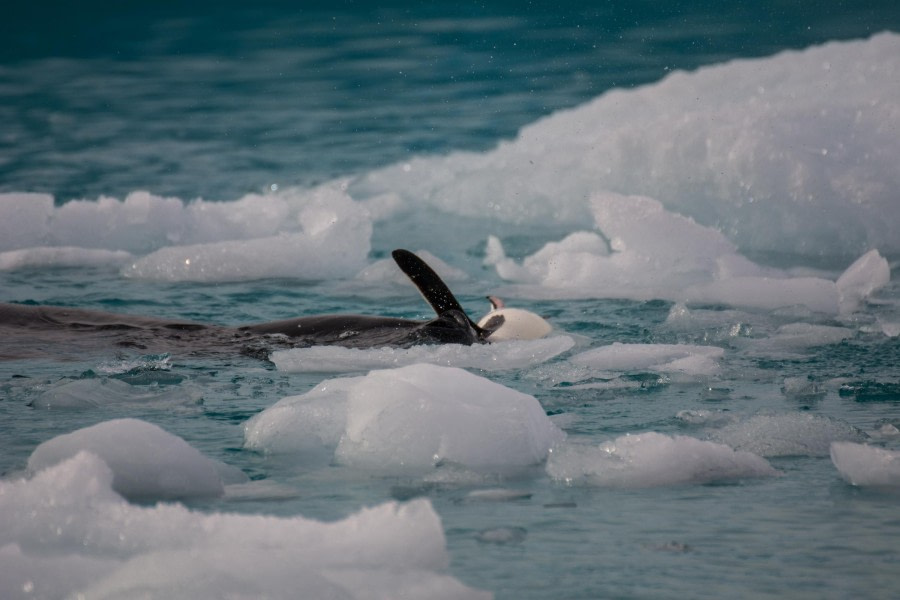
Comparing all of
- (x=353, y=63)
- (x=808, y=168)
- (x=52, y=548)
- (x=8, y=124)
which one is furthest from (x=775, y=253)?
(x=8, y=124)

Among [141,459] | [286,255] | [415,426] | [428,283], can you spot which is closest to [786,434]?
[415,426]

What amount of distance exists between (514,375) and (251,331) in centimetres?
170

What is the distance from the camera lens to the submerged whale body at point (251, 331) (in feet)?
19.2

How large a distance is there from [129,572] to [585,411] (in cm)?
235

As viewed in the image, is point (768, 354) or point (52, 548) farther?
point (768, 354)

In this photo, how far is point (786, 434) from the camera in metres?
3.68

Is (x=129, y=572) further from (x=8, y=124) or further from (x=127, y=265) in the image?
(x=8, y=124)

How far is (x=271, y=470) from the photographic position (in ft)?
11.4

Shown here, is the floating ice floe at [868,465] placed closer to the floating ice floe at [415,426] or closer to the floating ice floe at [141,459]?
the floating ice floe at [415,426]

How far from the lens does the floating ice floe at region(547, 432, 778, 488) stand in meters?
3.26

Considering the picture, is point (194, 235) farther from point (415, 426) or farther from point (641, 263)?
point (415, 426)

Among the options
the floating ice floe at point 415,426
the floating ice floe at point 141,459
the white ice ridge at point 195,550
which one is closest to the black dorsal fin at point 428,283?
the floating ice floe at point 415,426

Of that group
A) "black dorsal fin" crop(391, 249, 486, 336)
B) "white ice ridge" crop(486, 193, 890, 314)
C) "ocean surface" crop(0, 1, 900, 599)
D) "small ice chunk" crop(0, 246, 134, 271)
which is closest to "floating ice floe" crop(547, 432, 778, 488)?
"ocean surface" crop(0, 1, 900, 599)

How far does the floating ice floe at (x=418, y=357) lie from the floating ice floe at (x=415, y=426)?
1.55 m
